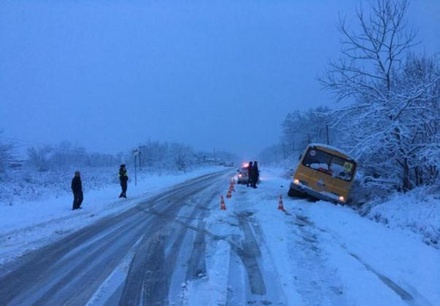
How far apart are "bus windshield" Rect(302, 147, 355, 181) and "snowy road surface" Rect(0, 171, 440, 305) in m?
6.98

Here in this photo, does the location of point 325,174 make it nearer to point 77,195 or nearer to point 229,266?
point 77,195

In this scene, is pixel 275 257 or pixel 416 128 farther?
pixel 416 128

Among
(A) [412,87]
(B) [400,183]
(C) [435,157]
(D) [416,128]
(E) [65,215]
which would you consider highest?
(A) [412,87]

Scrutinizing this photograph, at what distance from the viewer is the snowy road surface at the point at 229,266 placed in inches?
229

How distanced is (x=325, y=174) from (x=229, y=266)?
1295 centimetres

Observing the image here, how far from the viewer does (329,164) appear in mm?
19516

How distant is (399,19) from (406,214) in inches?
330

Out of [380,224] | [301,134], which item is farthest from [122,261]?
[301,134]

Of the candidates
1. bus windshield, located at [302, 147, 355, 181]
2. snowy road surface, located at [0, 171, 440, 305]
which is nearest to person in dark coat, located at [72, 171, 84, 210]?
snowy road surface, located at [0, 171, 440, 305]

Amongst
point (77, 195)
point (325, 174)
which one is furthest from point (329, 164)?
point (77, 195)

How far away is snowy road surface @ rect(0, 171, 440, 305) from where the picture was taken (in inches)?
229

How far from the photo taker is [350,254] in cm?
829

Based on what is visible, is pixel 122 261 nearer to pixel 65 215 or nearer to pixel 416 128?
pixel 65 215

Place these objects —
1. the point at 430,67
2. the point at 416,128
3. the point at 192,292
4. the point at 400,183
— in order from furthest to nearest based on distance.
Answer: the point at 400,183 < the point at 430,67 < the point at 416,128 < the point at 192,292
